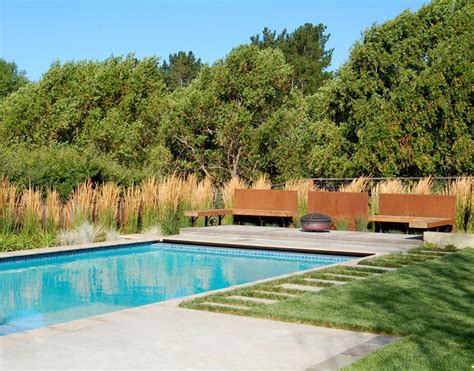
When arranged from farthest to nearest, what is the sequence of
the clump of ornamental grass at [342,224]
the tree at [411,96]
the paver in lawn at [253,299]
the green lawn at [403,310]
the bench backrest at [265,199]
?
the tree at [411,96]
the bench backrest at [265,199]
the clump of ornamental grass at [342,224]
the paver in lawn at [253,299]
the green lawn at [403,310]

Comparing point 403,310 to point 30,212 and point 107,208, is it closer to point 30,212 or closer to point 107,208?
point 30,212

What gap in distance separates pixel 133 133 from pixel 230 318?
810 inches

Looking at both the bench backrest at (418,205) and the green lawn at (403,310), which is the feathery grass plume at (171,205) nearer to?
the bench backrest at (418,205)

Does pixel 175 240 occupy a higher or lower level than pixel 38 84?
lower

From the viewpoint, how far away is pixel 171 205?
46.9 feet

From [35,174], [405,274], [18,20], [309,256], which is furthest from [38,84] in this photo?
[405,274]

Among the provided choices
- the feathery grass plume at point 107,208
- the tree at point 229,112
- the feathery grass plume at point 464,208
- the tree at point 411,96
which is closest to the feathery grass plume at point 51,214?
the feathery grass plume at point 107,208

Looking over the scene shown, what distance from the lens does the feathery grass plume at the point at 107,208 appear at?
1312 cm

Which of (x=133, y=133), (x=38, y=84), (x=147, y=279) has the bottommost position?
(x=147, y=279)

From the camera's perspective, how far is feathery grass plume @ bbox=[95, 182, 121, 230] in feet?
43.0

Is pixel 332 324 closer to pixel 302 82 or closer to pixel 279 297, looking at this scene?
pixel 279 297

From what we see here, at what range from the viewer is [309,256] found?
11.5 meters

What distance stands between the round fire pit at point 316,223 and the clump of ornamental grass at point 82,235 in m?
3.78

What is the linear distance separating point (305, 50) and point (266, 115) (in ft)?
55.2
